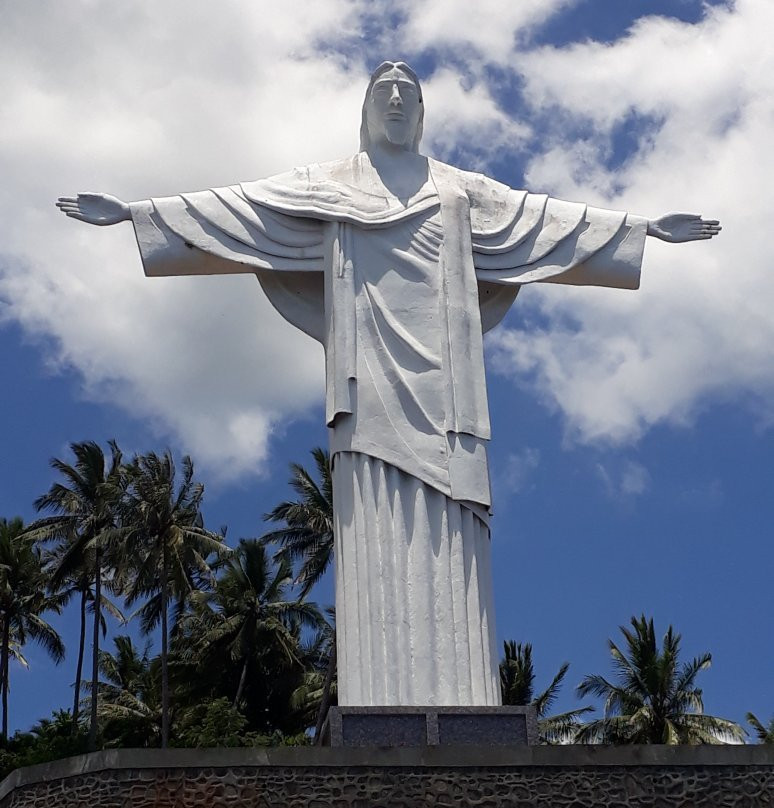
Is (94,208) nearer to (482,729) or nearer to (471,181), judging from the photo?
(471,181)

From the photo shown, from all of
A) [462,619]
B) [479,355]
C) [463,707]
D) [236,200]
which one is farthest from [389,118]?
[463,707]

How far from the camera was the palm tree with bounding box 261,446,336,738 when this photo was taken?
3077cm

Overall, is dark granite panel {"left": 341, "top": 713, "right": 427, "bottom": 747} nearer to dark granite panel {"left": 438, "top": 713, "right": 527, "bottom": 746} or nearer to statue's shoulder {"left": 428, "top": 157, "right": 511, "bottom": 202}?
dark granite panel {"left": 438, "top": 713, "right": 527, "bottom": 746}

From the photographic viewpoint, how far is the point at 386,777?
821 cm

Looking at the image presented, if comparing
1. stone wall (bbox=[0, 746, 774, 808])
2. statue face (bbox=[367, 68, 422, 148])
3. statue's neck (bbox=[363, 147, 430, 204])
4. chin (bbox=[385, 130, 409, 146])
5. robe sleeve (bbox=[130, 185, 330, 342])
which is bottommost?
stone wall (bbox=[0, 746, 774, 808])

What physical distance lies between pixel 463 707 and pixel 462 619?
874 mm

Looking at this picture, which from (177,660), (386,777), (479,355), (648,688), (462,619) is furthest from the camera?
(177,660)

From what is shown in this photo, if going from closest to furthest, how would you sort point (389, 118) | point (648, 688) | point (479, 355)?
point (479, 355) → point (389, 118) → point (648, 688)

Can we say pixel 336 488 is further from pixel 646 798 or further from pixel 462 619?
pixel 646 798

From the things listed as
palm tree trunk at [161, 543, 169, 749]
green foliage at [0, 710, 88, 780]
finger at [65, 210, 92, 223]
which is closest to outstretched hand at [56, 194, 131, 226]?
finger at [65, 210, 92, 223]

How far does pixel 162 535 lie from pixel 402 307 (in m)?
21.7

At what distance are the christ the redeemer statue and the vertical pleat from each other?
0.01 metres

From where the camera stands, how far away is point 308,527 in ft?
A: 103

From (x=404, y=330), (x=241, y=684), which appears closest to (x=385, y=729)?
(x=404, y=330)
